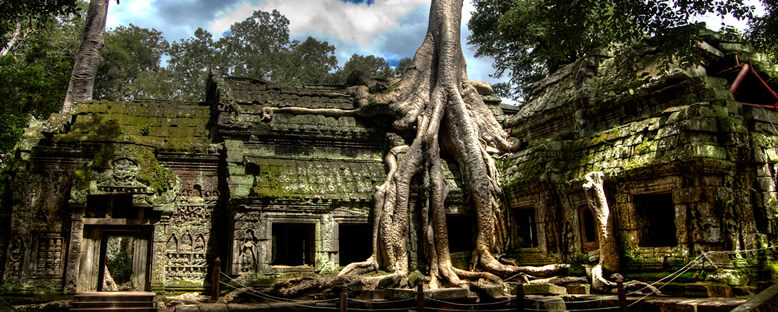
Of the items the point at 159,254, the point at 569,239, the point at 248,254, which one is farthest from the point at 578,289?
the point at 159,254

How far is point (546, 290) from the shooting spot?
930cm

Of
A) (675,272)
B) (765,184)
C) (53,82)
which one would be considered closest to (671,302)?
(675,272)

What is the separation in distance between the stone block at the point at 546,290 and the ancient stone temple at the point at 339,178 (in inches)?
37.0

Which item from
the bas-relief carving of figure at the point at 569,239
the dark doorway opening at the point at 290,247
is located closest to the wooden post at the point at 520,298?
the bas-relief carving of figure at the point at 569,239

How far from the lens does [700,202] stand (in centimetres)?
824

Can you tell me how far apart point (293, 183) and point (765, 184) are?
7831 millimetres

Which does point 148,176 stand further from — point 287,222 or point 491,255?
point 491,255

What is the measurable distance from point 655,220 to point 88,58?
567 inches

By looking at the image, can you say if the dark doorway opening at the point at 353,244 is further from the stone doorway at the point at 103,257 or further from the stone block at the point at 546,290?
the stone block at the point at 546,290

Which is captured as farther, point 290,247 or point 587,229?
point 290,247

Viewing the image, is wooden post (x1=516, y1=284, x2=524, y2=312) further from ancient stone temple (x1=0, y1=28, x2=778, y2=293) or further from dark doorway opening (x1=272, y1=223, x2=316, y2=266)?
dark doorway opening (x1=272, y1=223, x2=316, y2=266)

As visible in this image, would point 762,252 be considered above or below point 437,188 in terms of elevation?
below

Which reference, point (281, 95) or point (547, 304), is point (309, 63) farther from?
point (547, 304)

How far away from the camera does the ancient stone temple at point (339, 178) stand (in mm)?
8469
